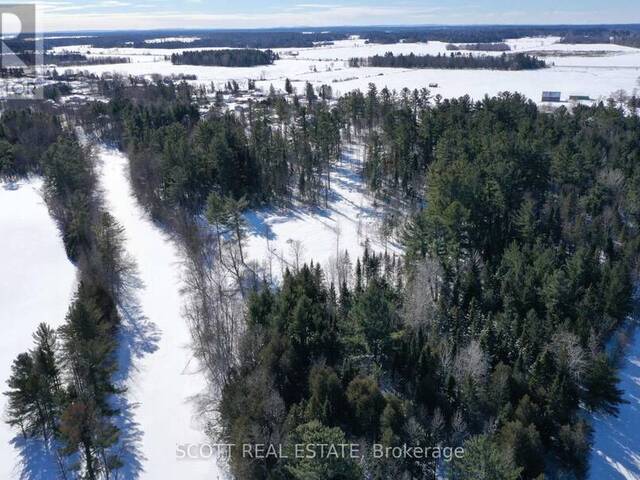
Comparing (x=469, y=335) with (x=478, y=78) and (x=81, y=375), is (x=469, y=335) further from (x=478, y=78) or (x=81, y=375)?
(x=478, y=78)

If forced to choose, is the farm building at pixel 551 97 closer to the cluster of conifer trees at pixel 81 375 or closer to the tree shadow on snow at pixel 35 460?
the cluster of conifer trees at pixel 81 375

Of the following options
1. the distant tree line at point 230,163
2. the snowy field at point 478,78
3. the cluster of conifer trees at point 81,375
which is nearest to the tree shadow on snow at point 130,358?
the cluster of conifer trees at point 81,375

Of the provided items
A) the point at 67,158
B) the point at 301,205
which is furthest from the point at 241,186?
the point at 67,158

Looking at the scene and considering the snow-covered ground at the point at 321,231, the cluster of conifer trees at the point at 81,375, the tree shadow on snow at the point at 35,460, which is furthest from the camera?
the snow-covered ground at the point at 321,231

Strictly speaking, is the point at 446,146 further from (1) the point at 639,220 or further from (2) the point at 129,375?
(2) the point at 129,375

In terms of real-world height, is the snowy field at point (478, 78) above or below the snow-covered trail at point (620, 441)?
above

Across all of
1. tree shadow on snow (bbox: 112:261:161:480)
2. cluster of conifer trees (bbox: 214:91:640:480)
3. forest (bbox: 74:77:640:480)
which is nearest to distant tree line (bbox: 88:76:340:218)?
forest (bbox: 74:77:640:480)

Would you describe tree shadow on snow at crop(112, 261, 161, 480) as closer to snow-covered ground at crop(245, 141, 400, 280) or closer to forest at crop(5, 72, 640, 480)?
forest at crop(5, 72, 640, 480)
